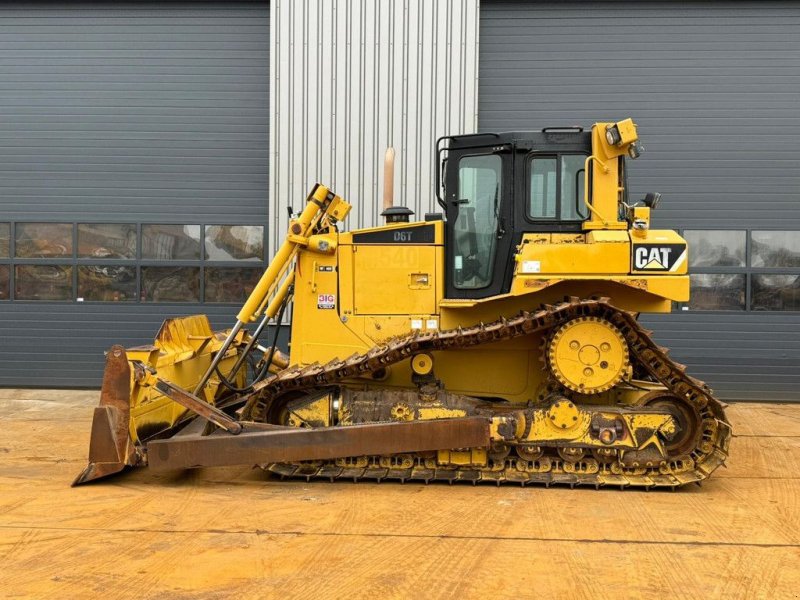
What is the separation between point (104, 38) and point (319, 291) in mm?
7471

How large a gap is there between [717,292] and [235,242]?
25.8 ft

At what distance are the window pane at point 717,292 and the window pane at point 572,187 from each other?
5.39 metres

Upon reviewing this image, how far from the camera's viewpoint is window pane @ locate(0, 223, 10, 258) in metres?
11.5

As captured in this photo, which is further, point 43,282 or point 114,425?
point 43,282

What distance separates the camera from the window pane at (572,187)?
634cm

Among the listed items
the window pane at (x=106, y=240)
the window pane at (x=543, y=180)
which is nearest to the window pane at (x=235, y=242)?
the window pane at (x=106, y=240)

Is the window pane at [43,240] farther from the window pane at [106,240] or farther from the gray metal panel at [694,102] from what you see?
the gray metal panel at [694,102]

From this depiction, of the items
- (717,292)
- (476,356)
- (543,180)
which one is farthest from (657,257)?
(717,292)

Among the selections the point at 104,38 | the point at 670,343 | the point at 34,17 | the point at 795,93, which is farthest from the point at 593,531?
the point at 34,17

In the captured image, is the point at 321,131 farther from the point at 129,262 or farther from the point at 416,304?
the point at 416,304

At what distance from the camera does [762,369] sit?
35.3 feet

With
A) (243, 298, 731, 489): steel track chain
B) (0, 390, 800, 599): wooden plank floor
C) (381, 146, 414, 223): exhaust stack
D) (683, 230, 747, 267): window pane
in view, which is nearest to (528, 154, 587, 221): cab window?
(243, 298, 731, 489): steel track chain

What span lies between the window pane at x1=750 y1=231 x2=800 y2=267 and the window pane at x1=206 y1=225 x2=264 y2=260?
7994 mm

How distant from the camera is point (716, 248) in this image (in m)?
10.8
